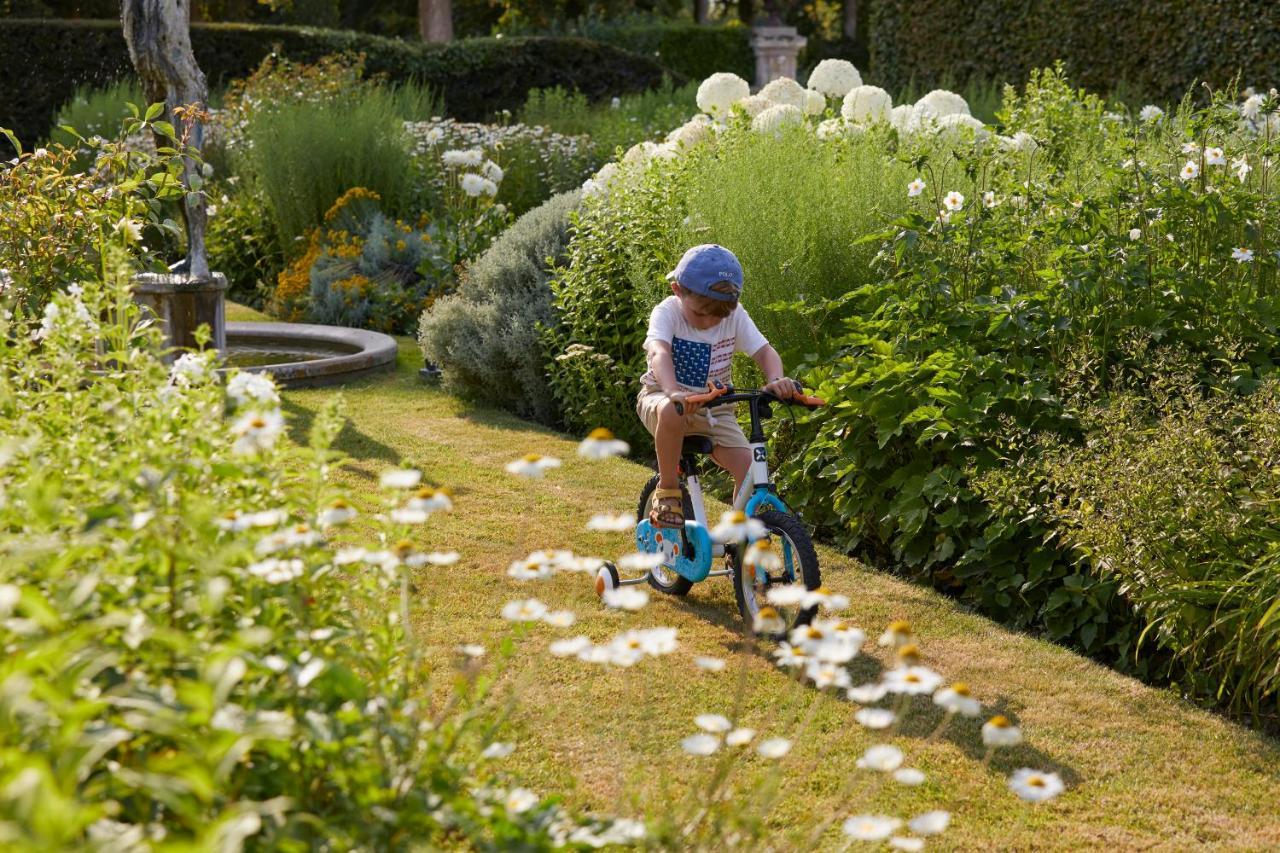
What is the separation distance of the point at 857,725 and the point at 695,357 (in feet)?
4.15

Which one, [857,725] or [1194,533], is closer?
[857,725]

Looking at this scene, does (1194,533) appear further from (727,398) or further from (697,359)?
(697,359)

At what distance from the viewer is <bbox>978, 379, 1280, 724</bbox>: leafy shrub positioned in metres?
3.76

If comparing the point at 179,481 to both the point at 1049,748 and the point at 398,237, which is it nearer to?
the point at 1049,748

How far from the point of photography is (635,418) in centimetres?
665

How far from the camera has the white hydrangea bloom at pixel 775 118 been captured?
7.22 m

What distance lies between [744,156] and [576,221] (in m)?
1.31

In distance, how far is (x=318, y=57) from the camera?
19172 mm

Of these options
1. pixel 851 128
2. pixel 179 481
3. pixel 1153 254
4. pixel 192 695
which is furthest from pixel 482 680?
pixel 851 128

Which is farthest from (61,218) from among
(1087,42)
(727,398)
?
(1087,42)

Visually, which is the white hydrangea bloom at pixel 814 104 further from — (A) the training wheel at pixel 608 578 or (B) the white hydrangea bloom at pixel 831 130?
(A) the training wheel at pixel 608 578

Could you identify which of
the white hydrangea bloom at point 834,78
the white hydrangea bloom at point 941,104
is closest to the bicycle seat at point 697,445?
the white hydrangea bloom at point 941,104

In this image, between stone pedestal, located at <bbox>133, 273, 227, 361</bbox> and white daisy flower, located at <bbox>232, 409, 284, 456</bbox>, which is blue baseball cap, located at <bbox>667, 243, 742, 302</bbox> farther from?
stone pedestal, located at <bbox>133, 273, 227, 361</bbox>

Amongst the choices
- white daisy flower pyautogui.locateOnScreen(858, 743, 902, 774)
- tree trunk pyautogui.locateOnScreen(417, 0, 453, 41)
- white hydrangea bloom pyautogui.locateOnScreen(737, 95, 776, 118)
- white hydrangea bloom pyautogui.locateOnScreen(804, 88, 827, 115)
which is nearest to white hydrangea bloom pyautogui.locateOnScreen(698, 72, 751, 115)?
white hydrangea bloom pyautogui.locateOnScreen(737, 95, 776, 118)
